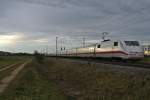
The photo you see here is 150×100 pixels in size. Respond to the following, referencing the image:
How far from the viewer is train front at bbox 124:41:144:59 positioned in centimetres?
3303

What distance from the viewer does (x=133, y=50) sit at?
3334 cm

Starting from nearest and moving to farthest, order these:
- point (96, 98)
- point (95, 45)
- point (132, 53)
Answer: point (96, 98)
point (132, 53)
point (95, 45)

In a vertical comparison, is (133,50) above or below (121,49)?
below

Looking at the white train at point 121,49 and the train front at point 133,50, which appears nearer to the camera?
the train front at point 133,50

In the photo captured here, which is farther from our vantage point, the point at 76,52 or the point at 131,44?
the point at 76,52

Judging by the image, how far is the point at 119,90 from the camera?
14492mm

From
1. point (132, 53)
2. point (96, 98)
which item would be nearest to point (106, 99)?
point (96, 98)

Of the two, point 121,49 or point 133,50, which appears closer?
point 133,50

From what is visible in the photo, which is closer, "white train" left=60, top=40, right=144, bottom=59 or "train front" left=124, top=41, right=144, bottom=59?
"train front" left=124, top=41, right=144, bottom=59

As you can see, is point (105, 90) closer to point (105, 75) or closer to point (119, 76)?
point (119, 76)

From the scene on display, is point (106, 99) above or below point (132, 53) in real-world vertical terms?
below

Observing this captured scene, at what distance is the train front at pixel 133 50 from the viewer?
108ft

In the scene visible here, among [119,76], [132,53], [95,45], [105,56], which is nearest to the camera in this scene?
[119,76]

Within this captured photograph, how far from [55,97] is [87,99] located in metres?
2.28
